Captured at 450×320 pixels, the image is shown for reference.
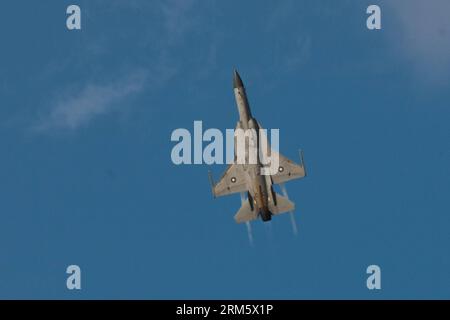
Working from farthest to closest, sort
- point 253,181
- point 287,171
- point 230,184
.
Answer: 1. point 230,184
2. point 287,171
3. point 253,181

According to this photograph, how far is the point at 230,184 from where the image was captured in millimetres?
161250

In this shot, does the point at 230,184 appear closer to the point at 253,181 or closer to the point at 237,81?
the point at 253,181

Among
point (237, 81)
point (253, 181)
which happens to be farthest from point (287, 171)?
point (237, 81)

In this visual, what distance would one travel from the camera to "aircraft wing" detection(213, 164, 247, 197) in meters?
161

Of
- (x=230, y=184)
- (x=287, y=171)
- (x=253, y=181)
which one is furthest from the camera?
(x=230, y=184)

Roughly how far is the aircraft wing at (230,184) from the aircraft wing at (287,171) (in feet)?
15.1

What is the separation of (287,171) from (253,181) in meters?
6.41

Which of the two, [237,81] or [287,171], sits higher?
[237,81]

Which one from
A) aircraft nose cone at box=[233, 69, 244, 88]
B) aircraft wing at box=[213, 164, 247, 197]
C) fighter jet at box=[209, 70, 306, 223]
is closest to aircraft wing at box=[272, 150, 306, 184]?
fighter jet at box=[209, 70, 306, 223]

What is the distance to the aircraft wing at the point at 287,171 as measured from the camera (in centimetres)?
15938

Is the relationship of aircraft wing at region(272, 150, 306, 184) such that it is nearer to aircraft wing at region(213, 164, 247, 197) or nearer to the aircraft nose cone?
aircraft wing at region(213, 164, 247, 197)

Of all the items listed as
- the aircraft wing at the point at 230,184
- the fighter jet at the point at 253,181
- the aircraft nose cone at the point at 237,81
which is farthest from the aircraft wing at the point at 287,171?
the aircraft nose cone at the point at 237,81
